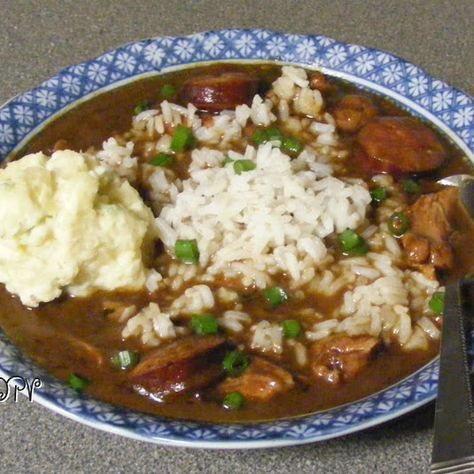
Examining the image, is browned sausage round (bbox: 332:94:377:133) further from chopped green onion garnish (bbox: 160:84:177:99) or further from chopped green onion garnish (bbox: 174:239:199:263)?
chopped green onion garnish (bbox: 174:239:199:263)

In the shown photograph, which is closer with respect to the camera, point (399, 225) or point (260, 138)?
point (399, 225)

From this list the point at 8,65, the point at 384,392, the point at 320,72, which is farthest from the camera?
the point at 8,65

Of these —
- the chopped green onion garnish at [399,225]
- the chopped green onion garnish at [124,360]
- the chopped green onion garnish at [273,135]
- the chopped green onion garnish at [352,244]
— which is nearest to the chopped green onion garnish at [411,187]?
the chopped green onion garnish at [399,225]

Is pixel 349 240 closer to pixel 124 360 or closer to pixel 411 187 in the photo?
pixel 411 187

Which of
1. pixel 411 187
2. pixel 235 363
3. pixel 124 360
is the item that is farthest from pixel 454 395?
pixel 411 187

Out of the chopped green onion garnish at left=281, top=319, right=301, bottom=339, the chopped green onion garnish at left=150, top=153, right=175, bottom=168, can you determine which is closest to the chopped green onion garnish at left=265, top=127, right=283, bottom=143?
the chopped green onion garnish at left=150, top=153, right=175, bottom=168

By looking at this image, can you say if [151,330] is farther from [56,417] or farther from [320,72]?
[320,72]

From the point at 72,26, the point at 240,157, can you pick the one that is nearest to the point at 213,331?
the point at 240,157
